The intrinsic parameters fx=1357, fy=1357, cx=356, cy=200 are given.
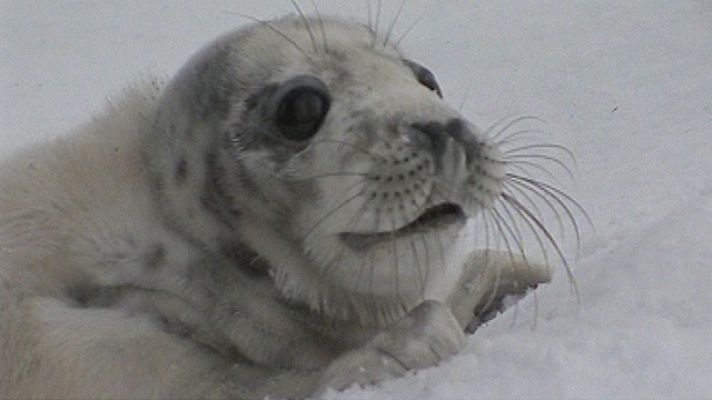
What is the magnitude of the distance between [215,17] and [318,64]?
370 centimetres

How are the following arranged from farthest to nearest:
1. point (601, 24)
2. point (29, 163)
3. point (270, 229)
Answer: point (601, 24) < point (29, 163) < point (270, 229)

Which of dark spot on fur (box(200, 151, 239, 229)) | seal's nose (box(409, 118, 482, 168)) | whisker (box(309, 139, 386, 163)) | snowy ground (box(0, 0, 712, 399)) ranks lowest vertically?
snowy ground (box(0, 0, 712, 399))

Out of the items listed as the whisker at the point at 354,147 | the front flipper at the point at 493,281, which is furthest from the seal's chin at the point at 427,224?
the front flipper at the point at 493,281

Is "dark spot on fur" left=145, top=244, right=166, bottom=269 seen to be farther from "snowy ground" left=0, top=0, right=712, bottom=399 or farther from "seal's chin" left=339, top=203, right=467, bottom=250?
"snowy ground" left=0, top=0, right=712, bottom=399

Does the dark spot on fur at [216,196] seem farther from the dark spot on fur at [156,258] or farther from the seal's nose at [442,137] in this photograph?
the seal's nose at [442,137]

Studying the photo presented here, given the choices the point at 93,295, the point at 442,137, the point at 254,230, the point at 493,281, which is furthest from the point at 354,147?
the point at 493,281

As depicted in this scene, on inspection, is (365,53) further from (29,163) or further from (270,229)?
(29,163)

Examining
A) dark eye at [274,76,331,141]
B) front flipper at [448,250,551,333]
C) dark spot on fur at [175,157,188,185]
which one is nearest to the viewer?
dark eye at [274,76,331,141]

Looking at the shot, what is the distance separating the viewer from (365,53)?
256 centimetres

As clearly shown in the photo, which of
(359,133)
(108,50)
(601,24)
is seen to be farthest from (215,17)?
(359,133)

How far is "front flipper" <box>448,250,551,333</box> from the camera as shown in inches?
114

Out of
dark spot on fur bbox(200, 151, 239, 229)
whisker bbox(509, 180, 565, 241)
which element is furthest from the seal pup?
whisker bbox(509, 180, 565, 241)

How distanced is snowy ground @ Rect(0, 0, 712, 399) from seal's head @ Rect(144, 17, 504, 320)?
0.74ft

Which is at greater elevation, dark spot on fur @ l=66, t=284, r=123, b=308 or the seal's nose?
the seal's nose
